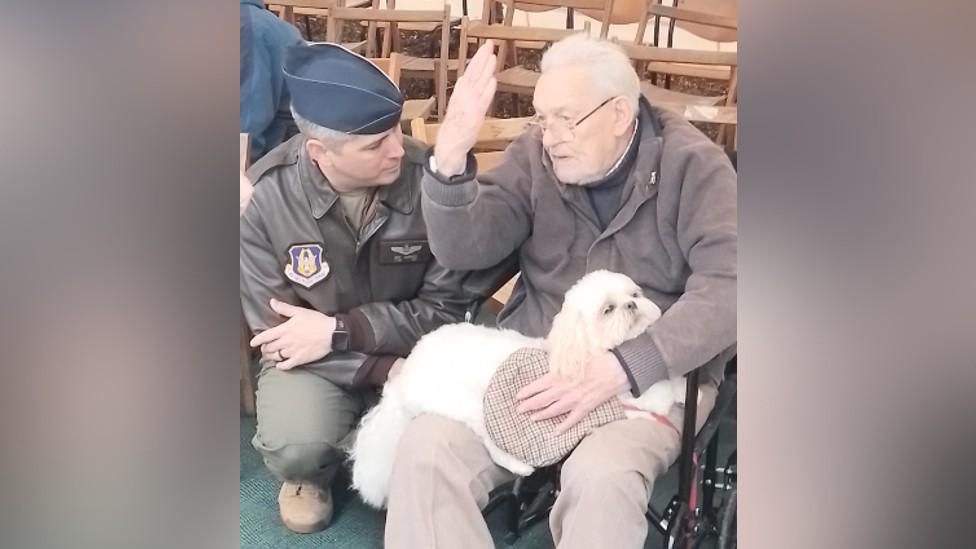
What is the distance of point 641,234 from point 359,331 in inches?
10.8

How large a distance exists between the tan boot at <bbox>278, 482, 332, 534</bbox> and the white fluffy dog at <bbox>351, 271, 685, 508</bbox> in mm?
34

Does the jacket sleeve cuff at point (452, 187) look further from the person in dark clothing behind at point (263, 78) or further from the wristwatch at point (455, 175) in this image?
the person in dark clothing behind at point (263, 78)

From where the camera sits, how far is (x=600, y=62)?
75 cm

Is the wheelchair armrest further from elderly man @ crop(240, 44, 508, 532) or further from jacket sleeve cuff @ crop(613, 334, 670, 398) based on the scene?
elderly man @ crop(240, 44, 508, 532)

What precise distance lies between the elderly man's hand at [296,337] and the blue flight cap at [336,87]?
0.17m

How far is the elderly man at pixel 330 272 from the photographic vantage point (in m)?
0.76

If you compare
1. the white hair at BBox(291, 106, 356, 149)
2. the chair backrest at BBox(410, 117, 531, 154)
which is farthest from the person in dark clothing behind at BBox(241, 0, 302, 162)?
the chair backrest at BBox(410, 117, 531, 154)

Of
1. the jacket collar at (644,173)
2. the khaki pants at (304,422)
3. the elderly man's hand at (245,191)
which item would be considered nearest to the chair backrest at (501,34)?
the jacket collar at (644,173)

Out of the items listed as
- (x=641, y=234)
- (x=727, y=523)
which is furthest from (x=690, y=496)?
(x=641, y=234)
